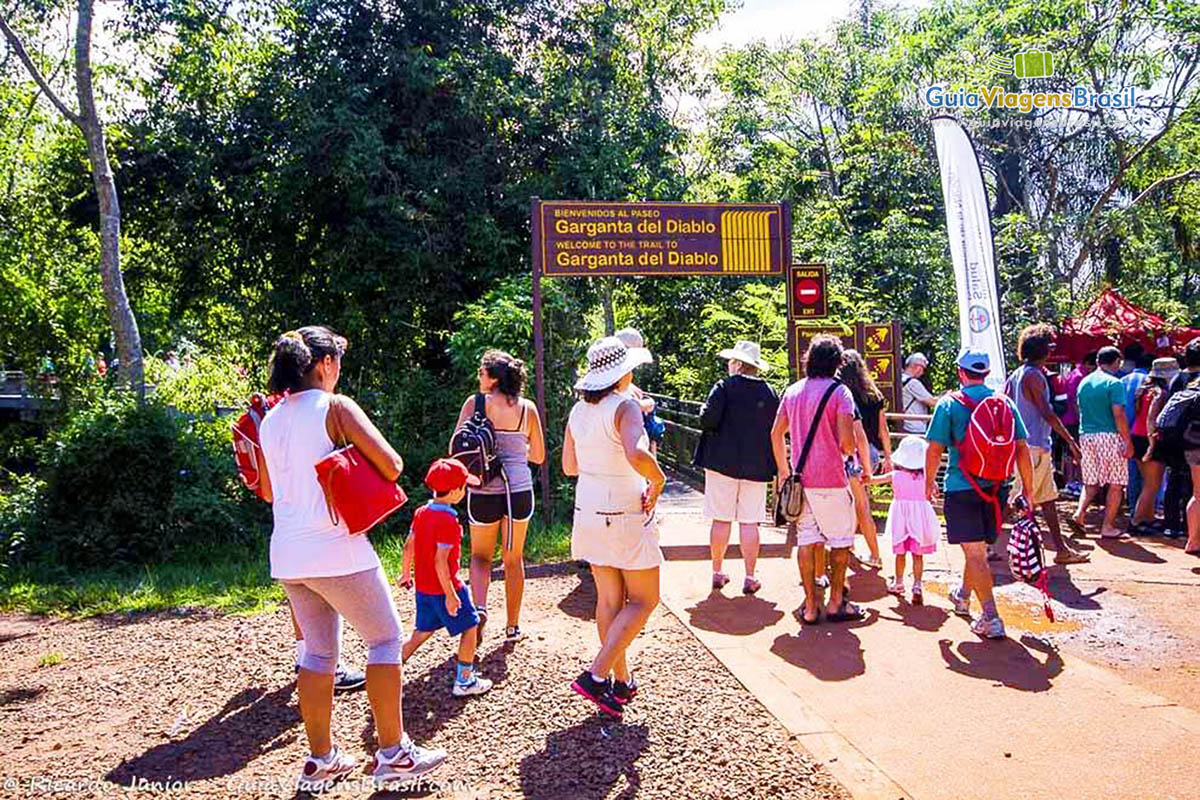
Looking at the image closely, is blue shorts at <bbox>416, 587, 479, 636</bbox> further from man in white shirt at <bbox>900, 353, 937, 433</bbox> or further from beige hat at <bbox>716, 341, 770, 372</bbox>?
man in white shirt at <bbox>900, 353, 937, 433</bbox>

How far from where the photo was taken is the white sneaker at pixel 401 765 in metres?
3.65

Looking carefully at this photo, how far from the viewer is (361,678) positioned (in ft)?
16.3

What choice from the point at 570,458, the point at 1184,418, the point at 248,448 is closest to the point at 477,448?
the point at 570,458

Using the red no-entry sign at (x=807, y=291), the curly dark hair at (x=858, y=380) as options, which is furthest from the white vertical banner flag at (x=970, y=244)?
the curly dark hair at (x=858, y=380)

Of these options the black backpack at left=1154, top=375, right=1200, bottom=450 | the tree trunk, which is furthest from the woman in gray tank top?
the tree trunk

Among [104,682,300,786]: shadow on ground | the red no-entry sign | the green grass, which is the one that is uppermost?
the red no-entry sign

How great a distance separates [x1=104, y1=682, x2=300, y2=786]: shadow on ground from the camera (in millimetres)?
4051

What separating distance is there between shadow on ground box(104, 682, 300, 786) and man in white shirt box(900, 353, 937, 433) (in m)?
7.69

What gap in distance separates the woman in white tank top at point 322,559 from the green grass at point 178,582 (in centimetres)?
358

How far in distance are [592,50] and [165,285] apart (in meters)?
7.77

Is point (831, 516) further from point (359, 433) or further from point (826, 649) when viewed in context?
point (359, 433)

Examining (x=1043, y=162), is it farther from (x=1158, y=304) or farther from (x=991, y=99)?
(x=1158, y=304)

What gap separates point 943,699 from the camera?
455 centimetres

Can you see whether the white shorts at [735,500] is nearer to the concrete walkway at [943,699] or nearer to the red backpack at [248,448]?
the concrete walkway at [943,699]
